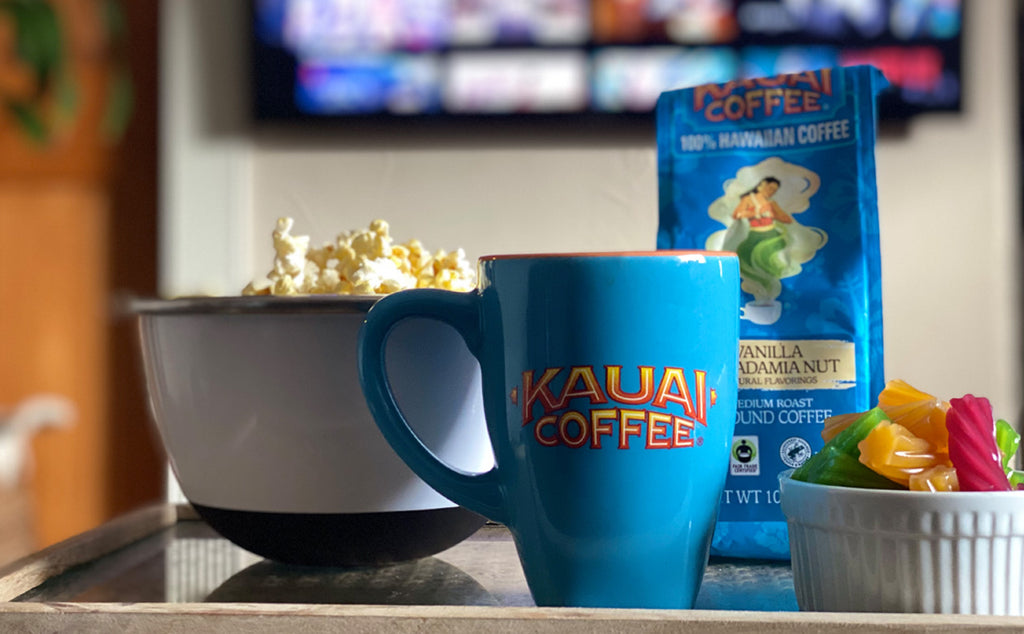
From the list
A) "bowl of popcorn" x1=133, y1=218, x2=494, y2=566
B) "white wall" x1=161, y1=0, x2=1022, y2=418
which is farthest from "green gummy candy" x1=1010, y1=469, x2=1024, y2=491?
"white wall" x1=161, y1=0, x2=1022, y2=418

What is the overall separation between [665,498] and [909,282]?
148 centimetres

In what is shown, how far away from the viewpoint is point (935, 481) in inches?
15.4

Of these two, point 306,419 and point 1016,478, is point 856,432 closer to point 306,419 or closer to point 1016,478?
point 1016,478

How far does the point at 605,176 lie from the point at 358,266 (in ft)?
3.86

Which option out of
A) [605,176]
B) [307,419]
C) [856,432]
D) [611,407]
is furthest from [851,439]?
[605,176]

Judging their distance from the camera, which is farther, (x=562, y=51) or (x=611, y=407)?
(x=562, y=51)

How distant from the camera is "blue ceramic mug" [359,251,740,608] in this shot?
391mm

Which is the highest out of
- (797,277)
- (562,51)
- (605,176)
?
(562,51)

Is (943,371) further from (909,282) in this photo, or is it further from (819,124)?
(819,124)

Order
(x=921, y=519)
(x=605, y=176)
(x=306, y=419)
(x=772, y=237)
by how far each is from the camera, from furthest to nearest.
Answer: (x=605, y=176)
(x=772, y=237)
(x=306, y=419)
(x=921, y=519)

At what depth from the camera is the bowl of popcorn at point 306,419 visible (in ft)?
1.56

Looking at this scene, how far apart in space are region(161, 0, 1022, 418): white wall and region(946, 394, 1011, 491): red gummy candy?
1.31 m

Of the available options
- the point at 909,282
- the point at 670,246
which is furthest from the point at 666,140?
the point at 909,282

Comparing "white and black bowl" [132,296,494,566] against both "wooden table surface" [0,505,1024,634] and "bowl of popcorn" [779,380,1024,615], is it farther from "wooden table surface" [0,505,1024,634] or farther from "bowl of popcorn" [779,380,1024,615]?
"bowl of popcorn" [779,380,1024,615]
